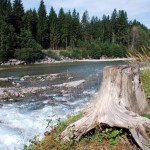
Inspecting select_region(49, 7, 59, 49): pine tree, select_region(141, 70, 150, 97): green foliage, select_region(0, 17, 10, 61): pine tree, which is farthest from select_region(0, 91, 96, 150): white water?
select_region(49, 7, 59, 49): pine tree

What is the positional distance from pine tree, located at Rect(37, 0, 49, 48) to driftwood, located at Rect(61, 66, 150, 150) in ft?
268

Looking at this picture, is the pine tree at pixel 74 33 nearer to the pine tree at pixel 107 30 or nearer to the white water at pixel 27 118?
the pine tree at pixel 107 30

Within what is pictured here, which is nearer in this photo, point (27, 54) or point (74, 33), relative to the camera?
point (27, 54)

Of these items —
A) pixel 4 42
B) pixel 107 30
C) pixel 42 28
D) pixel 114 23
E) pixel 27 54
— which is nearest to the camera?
pixel 27 54

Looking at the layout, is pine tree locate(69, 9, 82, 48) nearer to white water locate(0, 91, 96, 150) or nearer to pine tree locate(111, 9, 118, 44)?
pine tree locate(111, 9, 118, 44)

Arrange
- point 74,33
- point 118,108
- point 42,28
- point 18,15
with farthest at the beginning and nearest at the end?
1. point 74,33
2. point 42,28
3. point 18,15
4. point 118,108

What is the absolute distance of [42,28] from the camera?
89125mm

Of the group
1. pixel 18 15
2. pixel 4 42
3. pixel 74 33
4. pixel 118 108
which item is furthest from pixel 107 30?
pixel 118 108

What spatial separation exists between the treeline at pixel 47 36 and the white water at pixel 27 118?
49.9 metres

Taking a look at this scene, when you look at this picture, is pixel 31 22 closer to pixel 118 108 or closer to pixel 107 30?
pixel 107 30

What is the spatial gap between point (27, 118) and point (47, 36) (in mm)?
78123

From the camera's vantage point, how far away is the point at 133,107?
23.6 feet

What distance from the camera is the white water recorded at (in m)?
9.82

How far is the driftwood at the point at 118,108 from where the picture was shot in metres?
6.01
